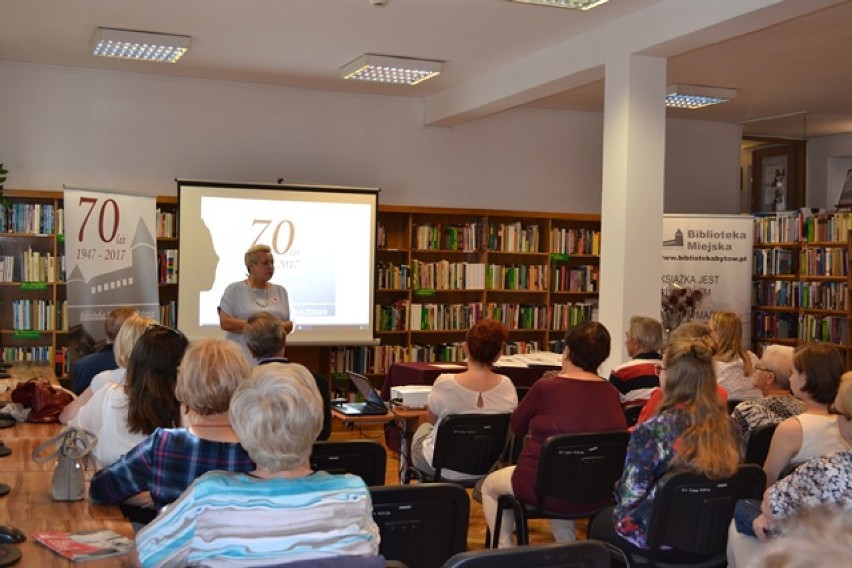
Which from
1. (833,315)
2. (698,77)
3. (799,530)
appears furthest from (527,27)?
(799,530)

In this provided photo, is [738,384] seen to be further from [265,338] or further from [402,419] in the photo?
[265,338]

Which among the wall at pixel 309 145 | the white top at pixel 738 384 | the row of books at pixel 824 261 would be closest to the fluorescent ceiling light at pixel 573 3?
the white top at pixel 738 384

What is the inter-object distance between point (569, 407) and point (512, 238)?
5859 millimetres

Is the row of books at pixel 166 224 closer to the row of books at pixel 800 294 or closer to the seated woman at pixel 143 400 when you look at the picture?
the seated woman at pixel 143 400

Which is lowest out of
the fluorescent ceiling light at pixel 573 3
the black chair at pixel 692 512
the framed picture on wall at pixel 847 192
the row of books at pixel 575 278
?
the black chair at pixel 692 512

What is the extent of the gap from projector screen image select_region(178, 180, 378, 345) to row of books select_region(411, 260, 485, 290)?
0.71m

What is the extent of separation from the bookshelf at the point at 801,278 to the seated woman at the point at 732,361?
4.53 meters

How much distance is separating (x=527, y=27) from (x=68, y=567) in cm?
534

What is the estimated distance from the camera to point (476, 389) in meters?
5.00

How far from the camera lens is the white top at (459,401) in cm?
495

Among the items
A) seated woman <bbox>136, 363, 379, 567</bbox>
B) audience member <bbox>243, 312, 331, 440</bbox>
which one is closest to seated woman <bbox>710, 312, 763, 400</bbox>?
audience member <bbox>243, 312, 331, 440</bbox>

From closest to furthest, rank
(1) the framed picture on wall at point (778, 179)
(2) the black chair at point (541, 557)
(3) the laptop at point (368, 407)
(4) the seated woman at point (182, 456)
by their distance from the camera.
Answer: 1. (2) the black chair at point (541, 557)
2. (4) the seated woman at point (182, 456)
3. (3) the laptop at point (368, 407)
4. (1) the framed picture on wall at point (778, 179)

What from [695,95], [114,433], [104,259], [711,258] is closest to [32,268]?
[104,259]

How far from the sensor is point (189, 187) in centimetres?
855
